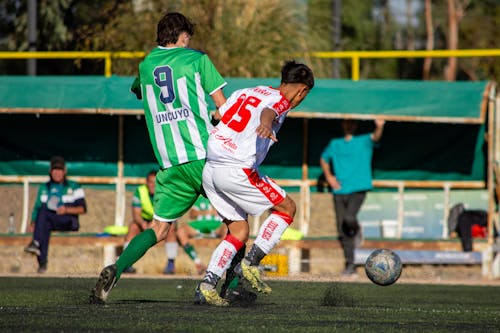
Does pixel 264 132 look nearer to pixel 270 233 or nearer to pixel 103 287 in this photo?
pixel 270 233

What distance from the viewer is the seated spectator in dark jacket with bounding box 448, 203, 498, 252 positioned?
50.4ft

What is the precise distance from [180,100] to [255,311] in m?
1.71

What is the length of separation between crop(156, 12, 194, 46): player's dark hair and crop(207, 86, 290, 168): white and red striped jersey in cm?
78

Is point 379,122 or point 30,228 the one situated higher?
point 379,122

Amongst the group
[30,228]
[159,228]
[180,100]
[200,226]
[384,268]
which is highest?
[180,100]

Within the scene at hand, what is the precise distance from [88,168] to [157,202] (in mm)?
8780

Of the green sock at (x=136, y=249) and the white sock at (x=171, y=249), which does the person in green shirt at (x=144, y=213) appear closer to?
the white sock at (x=171, y=249)

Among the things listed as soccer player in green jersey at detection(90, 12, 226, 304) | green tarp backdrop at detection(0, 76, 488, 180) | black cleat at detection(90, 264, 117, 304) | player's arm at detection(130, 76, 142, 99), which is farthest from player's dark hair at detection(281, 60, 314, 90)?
green tarp backdrop at detection(0, 76, 488, 180)

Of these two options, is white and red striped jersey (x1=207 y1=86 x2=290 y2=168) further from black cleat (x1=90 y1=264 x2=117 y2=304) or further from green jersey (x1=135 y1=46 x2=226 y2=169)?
black cleat (x1=90 y1=264 x2=117 y2=304)

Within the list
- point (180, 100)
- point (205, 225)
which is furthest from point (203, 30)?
point (180, 100)

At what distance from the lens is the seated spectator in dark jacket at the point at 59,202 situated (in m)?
15.2

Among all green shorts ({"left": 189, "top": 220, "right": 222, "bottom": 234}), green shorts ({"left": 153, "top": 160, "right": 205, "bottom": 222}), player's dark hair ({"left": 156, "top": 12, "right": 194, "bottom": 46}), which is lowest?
green shorts ({"left": 189, "top": 220, "right": 222, "bottom": 234})

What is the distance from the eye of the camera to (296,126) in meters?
16.9

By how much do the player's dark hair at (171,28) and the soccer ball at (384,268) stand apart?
244 centimetres
